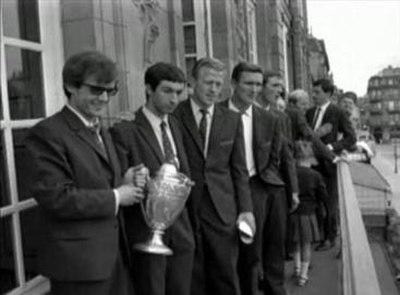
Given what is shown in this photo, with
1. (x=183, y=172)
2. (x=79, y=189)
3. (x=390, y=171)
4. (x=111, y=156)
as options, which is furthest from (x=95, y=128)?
(x=390, y=171)

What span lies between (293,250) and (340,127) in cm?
156

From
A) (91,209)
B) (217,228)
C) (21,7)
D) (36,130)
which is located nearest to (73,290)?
(91,209)

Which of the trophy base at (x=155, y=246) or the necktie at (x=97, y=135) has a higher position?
the necktie at (x=97, y=135)

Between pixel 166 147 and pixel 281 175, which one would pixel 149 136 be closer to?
pixel 166 147

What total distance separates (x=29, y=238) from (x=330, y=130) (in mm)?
3759

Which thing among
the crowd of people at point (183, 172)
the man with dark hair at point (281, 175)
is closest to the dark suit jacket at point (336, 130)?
the crowd of people at point (183, 172)

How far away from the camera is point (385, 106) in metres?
121

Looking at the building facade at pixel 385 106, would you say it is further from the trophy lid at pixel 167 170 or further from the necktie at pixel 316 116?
the trophy lid at pixel 167 170

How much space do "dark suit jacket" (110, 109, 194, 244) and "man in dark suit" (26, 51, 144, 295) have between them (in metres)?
0.33

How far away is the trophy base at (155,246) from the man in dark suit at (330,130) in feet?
11.5

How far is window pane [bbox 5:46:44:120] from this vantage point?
330cm

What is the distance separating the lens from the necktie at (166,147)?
3064mm

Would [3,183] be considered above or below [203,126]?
below

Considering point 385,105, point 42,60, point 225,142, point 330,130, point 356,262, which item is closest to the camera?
point 356,262
